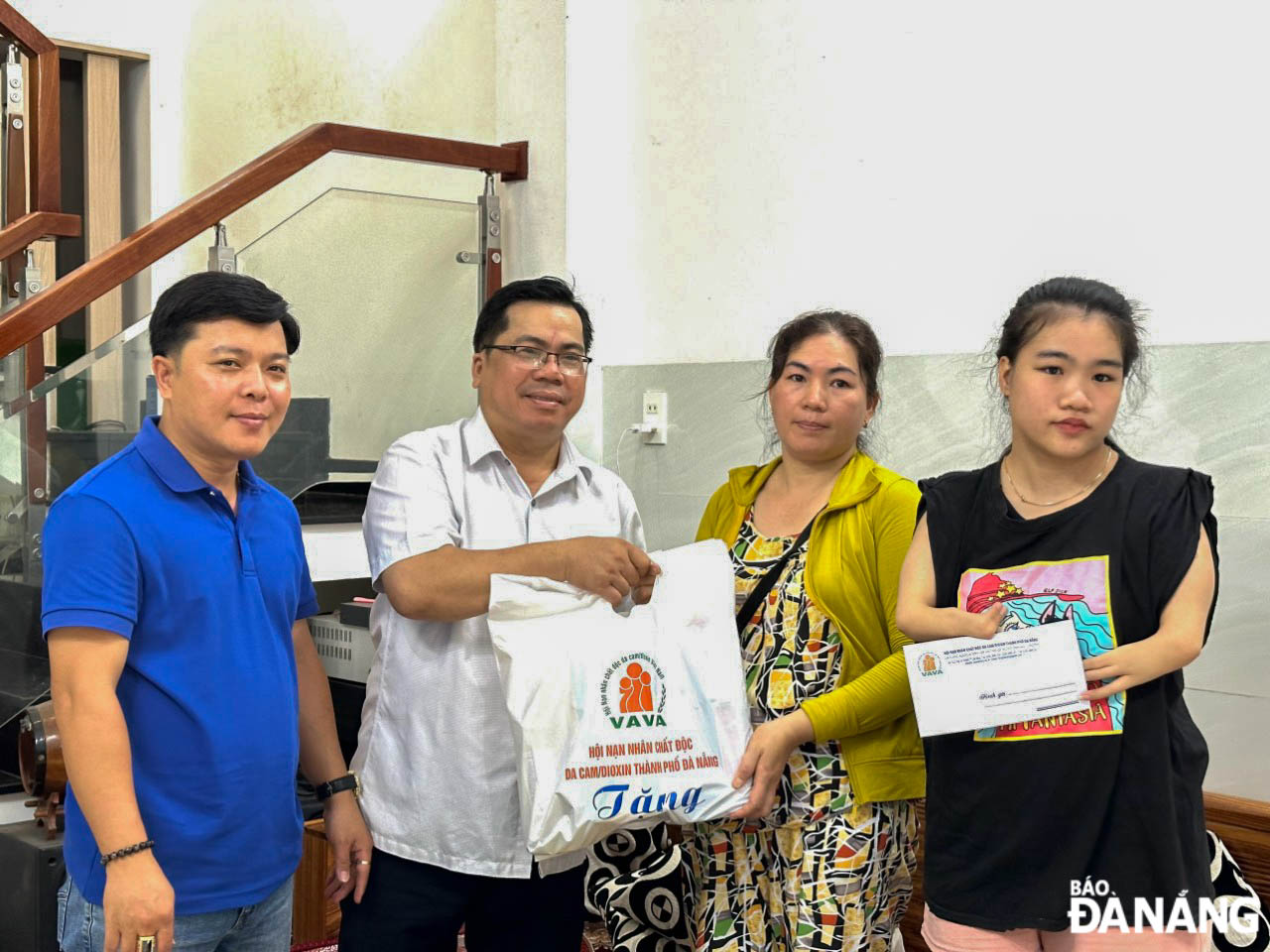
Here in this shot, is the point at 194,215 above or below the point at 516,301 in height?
above

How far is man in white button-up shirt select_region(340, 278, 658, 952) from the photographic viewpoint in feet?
5.99

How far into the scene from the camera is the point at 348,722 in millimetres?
3479

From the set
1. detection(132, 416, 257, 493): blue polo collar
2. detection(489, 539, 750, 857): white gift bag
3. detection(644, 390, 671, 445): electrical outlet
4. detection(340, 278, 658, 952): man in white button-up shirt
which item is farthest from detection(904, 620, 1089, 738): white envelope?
detection(644, 390, 671, 445): electrical outlet

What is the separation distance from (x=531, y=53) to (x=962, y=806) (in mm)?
3127

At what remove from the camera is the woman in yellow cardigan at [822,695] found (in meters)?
1.86

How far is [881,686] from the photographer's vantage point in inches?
73.0

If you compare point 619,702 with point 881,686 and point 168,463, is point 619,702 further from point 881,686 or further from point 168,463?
point 168,463

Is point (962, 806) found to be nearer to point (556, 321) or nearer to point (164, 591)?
point (556, 321)

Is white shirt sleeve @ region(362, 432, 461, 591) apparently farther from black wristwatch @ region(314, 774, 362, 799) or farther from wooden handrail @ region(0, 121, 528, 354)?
wooden handrail @ region(0, 121, 528, 354)

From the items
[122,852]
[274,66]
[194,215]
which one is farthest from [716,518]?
[274,66]

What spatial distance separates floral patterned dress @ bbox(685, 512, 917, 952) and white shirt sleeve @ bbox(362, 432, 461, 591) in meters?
0.47

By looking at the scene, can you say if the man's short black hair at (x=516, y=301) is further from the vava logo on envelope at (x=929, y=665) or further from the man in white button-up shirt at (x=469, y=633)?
the vava logo on envelope at (x=929, y=665)

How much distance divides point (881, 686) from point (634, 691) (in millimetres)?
356

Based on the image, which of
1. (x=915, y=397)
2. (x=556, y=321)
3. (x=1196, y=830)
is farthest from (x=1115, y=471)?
(x=915, y=397)
